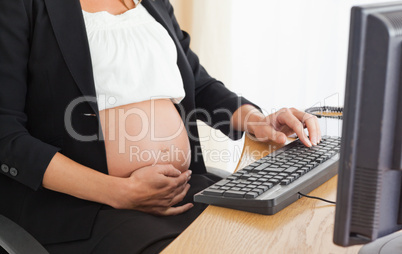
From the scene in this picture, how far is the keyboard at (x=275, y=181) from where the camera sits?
0.79 meters

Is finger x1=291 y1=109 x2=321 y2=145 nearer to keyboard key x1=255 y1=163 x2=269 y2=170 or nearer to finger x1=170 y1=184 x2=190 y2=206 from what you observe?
keyboard key x1=255 y1=163 x2=269 y2=170

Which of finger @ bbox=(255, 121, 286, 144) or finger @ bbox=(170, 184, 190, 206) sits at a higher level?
finger @ bbox=(255, 121, 286, 144)

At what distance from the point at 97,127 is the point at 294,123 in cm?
46

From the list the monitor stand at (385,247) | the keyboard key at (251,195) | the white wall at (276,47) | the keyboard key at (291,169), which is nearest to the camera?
the monitor stand at (385,247)

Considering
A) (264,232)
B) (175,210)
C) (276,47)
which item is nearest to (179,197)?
(175,210)

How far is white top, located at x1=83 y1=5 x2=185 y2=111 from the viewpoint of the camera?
115 cm

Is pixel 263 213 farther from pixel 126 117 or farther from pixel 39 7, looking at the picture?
pixel 39 7

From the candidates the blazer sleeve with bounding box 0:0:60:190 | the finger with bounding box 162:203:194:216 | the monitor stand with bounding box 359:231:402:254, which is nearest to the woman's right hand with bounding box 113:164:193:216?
the finger with bounding box 162:203:194:216

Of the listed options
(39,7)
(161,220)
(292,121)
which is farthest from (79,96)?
(292,121)

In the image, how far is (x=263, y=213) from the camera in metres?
0.79

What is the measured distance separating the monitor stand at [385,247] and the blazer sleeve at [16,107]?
0.64 meters

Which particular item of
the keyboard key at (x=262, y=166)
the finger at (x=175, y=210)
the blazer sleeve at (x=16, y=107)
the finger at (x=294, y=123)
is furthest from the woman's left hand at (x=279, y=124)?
the blazer sleeve at (x=16, y=107)

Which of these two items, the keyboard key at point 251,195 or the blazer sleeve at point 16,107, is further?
the blazer sleeve at point 16,107

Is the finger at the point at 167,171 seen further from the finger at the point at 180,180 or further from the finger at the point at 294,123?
the finger at the point at 294,123
